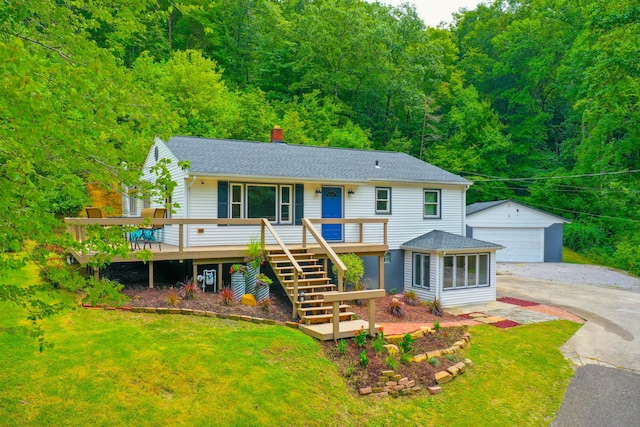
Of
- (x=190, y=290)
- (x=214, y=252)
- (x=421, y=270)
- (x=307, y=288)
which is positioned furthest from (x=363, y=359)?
(x=421, y=270)

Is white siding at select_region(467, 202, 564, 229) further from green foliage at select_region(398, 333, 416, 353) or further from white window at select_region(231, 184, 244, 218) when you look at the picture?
green foliage at select_region(398, 333, 416, 353)

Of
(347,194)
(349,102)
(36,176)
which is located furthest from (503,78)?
(36,176)

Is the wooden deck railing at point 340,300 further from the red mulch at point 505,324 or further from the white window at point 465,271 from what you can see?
the white window at point 465,271

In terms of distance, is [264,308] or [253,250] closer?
[264,308]

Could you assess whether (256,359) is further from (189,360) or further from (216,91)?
(216,91)

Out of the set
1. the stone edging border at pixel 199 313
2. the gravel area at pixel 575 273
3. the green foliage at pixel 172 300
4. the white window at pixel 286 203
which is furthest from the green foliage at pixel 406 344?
the gravel area at pixel 575 273

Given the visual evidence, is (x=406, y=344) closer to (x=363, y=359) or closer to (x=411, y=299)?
(x=363, y=359)
